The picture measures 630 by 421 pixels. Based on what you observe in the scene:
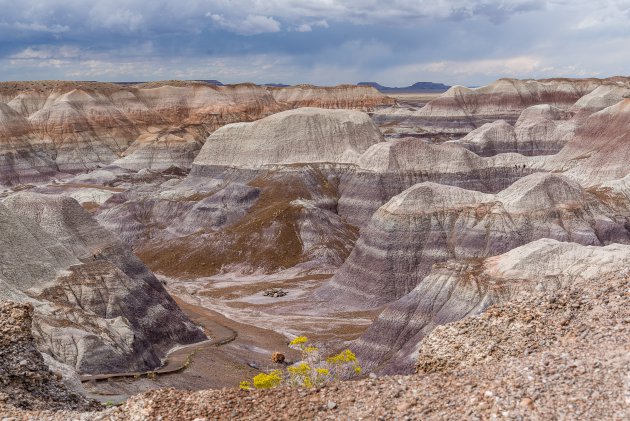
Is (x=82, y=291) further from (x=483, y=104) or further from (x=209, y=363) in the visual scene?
(x=483, y=104)

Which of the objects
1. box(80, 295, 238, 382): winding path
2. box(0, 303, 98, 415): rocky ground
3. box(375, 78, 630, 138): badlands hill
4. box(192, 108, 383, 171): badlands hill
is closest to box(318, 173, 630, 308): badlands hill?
box(80, 295, 238, 382): winding path

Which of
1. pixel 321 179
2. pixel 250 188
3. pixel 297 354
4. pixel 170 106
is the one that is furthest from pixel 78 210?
pixel 170 106

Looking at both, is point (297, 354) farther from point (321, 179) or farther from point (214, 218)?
point (321, 179)

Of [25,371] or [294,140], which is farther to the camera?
[294,140]

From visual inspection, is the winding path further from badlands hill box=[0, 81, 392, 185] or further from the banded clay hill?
badlands hill box=[0, 81, 392, 185]

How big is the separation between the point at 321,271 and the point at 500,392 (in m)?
54.5

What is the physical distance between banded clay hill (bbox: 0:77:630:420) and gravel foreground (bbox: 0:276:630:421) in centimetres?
4

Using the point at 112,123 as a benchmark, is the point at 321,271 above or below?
below

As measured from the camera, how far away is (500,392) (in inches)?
477

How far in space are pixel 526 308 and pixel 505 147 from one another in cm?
9282

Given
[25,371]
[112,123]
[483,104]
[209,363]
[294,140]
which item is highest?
[483,104]

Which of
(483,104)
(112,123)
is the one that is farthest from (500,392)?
(483,104)

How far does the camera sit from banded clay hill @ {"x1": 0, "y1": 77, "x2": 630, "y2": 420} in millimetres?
13250

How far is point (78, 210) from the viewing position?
47.6m
